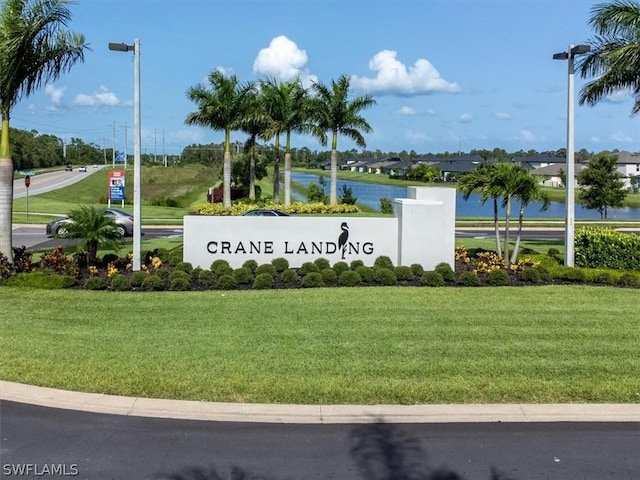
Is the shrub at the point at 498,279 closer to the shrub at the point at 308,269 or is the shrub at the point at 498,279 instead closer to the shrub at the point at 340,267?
the shrub at the point at 340,267

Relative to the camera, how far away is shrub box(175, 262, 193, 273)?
14422 millimetres

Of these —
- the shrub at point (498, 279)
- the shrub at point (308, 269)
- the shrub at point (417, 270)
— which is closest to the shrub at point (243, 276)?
the shrub at point (308, 269)

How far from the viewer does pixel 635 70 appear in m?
19.5

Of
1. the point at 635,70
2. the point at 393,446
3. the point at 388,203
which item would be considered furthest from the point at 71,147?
the point at 393,446

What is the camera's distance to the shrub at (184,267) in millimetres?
14422

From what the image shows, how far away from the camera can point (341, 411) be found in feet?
21.6

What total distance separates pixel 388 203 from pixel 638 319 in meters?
34.1

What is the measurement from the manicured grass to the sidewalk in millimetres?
195

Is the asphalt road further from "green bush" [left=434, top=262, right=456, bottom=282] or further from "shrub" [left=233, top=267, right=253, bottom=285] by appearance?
"green bush" [left=434, top=262, right=456, bottom=282]

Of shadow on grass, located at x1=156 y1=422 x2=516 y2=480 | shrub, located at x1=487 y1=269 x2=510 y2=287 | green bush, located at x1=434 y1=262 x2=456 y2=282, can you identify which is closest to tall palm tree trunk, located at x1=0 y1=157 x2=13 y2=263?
green bush, located at x1=434 y1=262 x2=456 y2=282

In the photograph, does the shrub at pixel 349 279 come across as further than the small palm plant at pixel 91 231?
No

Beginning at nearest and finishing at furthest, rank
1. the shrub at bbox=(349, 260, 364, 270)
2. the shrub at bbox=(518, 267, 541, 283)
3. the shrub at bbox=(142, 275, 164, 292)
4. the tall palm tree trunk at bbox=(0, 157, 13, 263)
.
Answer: the shrub at bbox=(142, 275, 164, 292) < the tall palm tree trunk at bbox=(0, 157, 13, 263) < the shrub at bbox=(518, 267, 541, 283) < the shrub at bbox=(349, 260, 364, 270)

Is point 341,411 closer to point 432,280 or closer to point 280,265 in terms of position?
point 432,280

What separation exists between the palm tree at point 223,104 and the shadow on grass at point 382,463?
1338 inches
